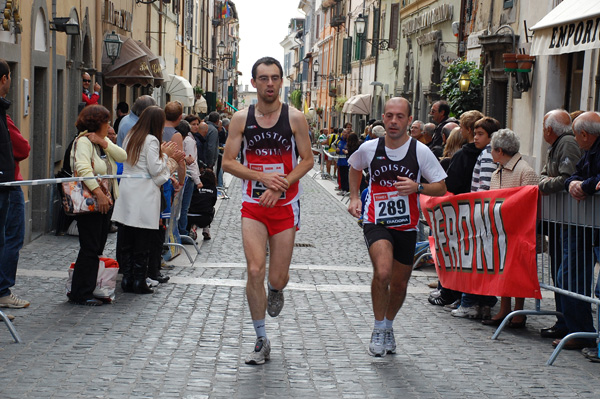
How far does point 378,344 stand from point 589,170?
79.8 inches

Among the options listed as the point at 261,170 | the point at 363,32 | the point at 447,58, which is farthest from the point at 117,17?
the point at 363,32

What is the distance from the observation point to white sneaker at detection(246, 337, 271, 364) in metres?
6.39

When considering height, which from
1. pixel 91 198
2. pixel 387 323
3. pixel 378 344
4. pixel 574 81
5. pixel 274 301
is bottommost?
pixel 378 344

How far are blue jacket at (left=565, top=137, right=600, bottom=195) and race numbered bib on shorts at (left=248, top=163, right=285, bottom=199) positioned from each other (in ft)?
7.22

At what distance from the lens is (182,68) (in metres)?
41.6

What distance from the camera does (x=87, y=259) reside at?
8469 mm

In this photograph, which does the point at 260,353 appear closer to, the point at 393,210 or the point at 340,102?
the point at 393,210

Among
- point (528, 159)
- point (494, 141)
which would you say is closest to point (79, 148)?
point (494, 141)

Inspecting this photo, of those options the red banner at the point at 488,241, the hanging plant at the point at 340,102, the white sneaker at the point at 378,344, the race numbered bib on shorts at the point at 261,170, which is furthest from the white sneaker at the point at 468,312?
the hanging plant at the point at 340,102

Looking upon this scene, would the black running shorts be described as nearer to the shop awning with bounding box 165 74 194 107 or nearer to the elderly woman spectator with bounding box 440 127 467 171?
the elderly woman spectator with bounding box 440 127 467 171

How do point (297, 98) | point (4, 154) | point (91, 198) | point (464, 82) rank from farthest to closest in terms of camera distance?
point (297, 98), point (464, 82), point (91, 198), point (4, 154)

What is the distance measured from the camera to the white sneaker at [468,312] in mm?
8688

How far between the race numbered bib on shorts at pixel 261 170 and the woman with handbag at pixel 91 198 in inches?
90.7

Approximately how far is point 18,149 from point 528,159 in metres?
12.6
